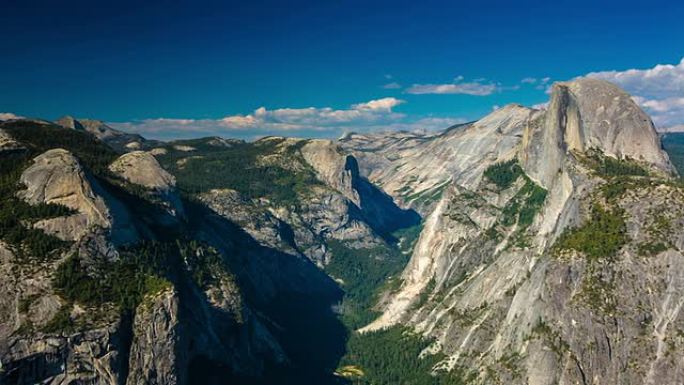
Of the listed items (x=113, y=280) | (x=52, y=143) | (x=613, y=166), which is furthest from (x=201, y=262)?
(x=613, y=166)

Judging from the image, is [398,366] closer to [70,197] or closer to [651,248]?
[651,248]

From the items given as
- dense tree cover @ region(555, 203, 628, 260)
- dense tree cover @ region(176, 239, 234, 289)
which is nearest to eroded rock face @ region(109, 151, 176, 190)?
dense tree cover @ region(176, 239, 234, 289)

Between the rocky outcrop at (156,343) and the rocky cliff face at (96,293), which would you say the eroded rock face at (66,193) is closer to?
the rocky cliff face at (96,293)

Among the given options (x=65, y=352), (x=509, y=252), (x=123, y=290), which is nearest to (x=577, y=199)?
(x=509, y=252)

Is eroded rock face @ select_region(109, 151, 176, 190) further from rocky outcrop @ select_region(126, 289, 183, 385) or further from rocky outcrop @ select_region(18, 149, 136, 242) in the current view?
rocky outcrop @ select_region(126, 289, 183, 385)

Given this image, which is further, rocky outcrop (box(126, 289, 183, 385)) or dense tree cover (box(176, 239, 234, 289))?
dense tree cover (box(176, 239, 234, 289))

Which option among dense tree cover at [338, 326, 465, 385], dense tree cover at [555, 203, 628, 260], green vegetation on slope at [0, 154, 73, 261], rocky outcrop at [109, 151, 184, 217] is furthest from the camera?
rocky outcrop at [109, 151, 184, 217]

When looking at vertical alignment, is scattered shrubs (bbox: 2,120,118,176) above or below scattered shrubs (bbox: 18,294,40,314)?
above
